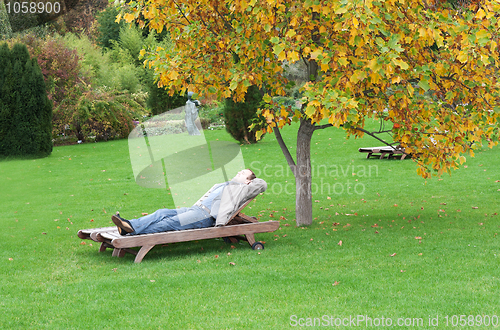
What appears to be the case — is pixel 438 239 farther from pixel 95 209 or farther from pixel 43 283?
pixel 95 209

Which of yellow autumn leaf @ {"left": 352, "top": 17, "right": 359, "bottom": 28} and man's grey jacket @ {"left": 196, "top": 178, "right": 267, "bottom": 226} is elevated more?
yellow autumn leaf @ {"left": 352, "top": 17, "right": 359, "bottom": 28}

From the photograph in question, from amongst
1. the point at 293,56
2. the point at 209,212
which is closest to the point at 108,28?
the point at 209,212

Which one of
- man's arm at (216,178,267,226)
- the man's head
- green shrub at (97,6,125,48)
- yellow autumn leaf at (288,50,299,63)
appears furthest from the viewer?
green shrub at (97,6,125,48)

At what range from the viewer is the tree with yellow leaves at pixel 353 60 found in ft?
17.9

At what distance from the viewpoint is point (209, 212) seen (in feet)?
20.5

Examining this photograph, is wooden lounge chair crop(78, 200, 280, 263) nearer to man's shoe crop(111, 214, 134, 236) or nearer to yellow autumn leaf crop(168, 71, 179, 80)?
man's shoe crop(111, 214, 134, 236)

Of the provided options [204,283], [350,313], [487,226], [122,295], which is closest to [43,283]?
[122,295]

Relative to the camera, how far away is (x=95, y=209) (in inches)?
364

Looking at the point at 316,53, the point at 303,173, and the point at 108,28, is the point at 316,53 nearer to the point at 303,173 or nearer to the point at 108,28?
the point at 303,173

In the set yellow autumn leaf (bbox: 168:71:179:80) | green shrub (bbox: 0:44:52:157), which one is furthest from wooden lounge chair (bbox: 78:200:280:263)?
green shrub (bbox: 0:44:52:157)

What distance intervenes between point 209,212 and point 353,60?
2.50 m

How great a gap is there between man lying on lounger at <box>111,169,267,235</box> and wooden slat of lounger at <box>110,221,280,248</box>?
15 centimetres

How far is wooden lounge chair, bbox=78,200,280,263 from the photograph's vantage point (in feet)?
18.4

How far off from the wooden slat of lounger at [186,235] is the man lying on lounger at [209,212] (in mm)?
146
